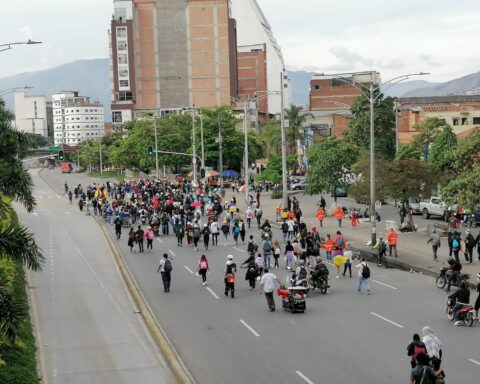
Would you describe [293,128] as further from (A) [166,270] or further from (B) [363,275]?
(B) [363,275]

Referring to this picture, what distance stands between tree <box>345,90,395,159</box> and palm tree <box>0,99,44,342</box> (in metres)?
46.3

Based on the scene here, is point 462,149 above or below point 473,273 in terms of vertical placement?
above

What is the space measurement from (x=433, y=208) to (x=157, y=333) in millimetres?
31938

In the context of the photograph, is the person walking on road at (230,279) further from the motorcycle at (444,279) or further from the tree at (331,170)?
the tree at (331,170)

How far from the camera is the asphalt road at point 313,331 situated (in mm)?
17922

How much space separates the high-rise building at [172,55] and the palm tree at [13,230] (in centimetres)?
A: 13828

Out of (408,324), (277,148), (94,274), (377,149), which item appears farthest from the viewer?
(277,148)

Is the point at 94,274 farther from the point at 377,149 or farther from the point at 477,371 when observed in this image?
the point at 377,149

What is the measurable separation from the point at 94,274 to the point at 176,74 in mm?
132866

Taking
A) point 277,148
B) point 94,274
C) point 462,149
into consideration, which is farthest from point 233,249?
point 277,148

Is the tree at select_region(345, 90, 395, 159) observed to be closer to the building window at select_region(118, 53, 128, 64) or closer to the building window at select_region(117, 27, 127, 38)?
the building window at select_region(118, 53, 128, 64)

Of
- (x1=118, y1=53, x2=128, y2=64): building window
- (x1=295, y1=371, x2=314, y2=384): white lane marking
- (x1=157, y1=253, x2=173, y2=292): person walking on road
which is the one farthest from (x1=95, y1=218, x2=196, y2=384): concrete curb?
(x1=118, y1=53, x2=128, y2=64): building window

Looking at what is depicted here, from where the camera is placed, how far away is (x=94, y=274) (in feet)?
109

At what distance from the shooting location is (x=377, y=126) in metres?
69.2
